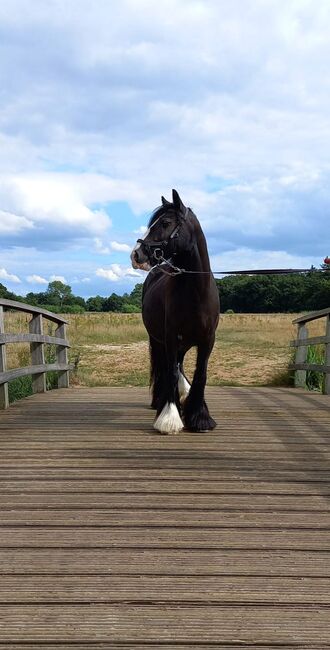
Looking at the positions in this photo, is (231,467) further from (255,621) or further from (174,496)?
(255,621)

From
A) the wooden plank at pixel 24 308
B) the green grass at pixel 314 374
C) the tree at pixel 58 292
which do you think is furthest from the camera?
the tree at pixel 58 292

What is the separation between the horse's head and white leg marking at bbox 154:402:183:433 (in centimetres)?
115

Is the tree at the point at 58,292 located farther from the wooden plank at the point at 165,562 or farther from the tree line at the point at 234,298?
the wooden plank at the point at 165,562

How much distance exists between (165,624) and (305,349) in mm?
6825

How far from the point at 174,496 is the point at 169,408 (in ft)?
5.11

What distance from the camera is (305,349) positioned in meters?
8.12

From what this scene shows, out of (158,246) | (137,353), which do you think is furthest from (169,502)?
(137,353)

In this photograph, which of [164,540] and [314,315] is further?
[314,315]

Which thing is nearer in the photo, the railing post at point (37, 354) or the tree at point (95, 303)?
the railing post at point (37, 354)

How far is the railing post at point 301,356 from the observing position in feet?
26.1

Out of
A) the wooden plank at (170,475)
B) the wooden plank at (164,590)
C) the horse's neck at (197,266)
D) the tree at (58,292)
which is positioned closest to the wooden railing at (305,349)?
the horse's neck at (197,266)

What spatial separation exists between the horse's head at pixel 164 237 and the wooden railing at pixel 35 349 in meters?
1.92

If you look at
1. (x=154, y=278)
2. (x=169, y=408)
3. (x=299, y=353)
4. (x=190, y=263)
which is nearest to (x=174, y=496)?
(x=169, y=408)

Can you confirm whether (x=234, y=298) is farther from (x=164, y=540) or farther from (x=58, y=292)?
(x=164, y=540)
